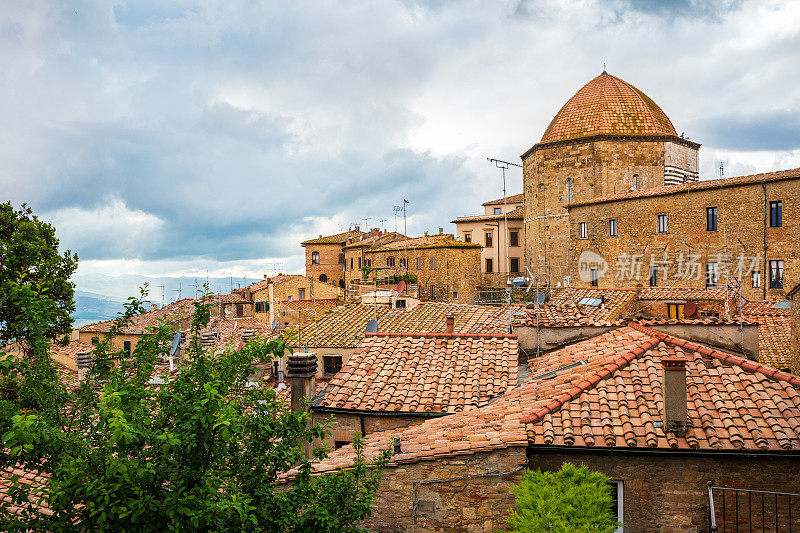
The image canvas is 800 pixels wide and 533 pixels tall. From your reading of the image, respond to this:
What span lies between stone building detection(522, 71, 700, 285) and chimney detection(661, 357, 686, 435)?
111 feet

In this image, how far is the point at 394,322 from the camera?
64.2 feet

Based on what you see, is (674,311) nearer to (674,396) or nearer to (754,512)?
(674,396)

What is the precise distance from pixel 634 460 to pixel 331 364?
10.8 m

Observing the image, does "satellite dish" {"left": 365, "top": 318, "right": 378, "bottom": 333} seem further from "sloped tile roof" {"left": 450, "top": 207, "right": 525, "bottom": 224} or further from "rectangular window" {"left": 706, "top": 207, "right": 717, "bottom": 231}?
"sloped tile roof" {"left": 450, "top": 207, "right": 525, "bottom": 224}

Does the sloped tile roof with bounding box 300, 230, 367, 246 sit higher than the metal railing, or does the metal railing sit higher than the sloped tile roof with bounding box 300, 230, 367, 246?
the sloped tile roof with bounding box 300, 230, 367, 246

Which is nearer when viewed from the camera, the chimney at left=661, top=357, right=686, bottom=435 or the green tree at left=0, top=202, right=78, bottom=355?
the chimney at left=661, top=357, right=686, bottom=435

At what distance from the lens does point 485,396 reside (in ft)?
36.2

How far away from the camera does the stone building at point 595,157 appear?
40000 millimetres

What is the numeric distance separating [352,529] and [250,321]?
32.5 metres

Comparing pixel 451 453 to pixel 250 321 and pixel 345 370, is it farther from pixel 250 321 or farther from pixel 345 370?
pixel 250 321

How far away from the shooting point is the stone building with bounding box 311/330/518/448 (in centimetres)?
1113

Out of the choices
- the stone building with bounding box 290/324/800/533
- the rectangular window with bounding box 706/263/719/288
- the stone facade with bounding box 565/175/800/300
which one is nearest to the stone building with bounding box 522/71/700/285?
the stone facade with bounding box 565/175/800/300

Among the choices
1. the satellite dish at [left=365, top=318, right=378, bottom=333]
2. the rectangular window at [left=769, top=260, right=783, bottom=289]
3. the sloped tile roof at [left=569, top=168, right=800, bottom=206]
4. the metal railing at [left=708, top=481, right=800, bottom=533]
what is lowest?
the metal railing at [left=708, top=481, right=800, bottom=533]

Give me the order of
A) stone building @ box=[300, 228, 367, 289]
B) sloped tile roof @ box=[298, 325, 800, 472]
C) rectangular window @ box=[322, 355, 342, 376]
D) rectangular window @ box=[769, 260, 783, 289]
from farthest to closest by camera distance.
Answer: stone building @ box=[300, 228, 367, 289] < rectangular window @ box=[769, 260, 783, 289] < rectangular window @ box=[322, 355, 342, 376] < sloped tile roof @ box=[298, 325, 800, 472]
